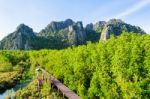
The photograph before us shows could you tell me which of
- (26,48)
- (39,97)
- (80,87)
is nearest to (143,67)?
(80,87)

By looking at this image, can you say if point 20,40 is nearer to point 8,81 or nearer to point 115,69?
point 8,81

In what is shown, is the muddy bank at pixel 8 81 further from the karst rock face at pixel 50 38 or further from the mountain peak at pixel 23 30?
the mountain peak at pixel 23 30

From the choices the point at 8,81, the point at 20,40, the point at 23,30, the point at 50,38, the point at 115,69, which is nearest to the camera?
the point at 115,69

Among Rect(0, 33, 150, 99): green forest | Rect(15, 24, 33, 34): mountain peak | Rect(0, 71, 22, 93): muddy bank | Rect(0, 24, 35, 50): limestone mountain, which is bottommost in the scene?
Rect(0, 71, 22, 93): muddy bank

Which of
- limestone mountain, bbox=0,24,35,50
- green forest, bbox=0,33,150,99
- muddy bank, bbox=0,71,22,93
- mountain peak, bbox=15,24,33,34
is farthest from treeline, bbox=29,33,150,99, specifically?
mountain peak, bbox=15,24,33,34

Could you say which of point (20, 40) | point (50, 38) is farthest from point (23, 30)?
point (50, 38)

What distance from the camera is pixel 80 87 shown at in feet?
104

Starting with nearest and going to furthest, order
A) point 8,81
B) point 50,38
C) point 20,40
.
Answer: point 8,81 < point 20,40 < point 50,38

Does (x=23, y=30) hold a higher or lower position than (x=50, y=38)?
higher

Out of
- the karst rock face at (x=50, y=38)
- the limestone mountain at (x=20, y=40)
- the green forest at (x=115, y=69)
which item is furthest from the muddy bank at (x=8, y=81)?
the limestone mountain at (x=20, y=40)

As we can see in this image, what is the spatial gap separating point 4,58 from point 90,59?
57801 millimetres

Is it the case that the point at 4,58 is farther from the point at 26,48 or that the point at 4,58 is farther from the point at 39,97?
the point at 26,48

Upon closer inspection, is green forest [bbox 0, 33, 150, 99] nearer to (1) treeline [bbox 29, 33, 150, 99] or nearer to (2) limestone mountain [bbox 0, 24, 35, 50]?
(1) treeline [bbox 29, 33, 150, 99]

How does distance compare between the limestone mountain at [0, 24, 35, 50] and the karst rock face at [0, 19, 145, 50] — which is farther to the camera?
the limestone mountain at [0, 24, 35, 50]
